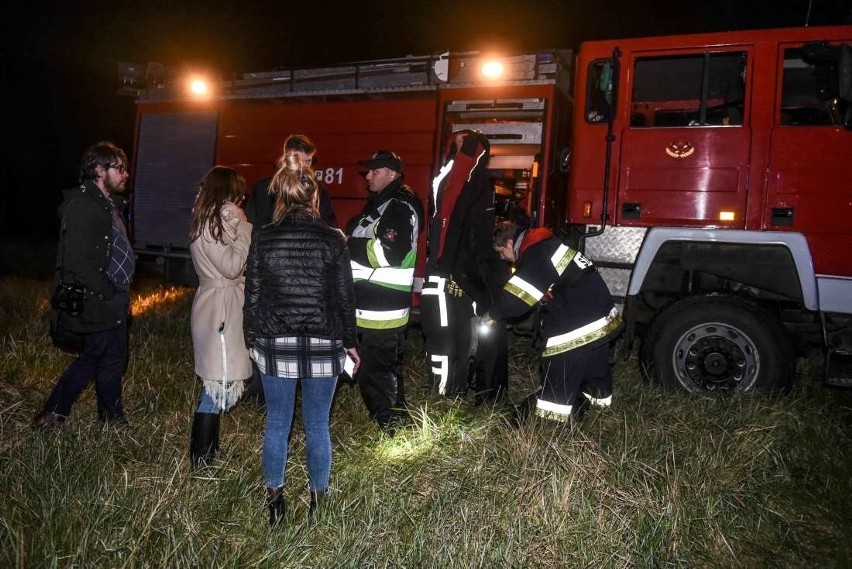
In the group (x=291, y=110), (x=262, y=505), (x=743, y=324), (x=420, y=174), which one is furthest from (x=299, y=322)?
(x=291, y=110)

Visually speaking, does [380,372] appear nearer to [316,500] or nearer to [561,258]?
[316,500]

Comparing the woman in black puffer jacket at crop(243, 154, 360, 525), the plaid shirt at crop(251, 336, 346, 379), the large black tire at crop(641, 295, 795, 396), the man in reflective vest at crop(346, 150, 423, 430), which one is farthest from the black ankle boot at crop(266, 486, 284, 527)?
the large black tire at crop(641, 295, 795, 396)

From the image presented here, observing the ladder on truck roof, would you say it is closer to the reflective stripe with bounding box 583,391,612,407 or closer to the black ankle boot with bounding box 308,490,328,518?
the reflective stripe with bounding box 583,391,612,407

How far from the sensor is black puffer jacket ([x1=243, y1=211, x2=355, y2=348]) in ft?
8.41

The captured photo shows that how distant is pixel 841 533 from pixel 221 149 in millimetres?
6395

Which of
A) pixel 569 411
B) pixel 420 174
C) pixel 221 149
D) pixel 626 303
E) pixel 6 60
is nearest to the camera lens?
pixel 569 411

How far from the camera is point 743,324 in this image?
421 cm

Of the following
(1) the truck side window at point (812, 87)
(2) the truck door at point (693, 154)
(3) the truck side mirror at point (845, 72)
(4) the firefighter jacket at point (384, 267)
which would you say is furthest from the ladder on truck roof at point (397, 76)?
(4) the firefighter jacket at point (384, 267)

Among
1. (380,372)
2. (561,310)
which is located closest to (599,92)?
(561,310)

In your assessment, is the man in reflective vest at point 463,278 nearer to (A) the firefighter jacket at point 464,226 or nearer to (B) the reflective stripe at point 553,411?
(A) the firefighter jacket at point 464,226

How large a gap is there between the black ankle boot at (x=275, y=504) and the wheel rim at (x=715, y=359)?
286 cm

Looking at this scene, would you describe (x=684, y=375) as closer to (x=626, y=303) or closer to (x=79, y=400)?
(x=626, y=303)

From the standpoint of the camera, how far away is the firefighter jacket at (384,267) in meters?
3.31

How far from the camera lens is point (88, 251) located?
126 inches
